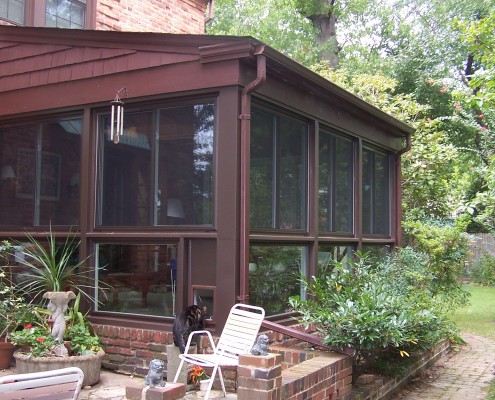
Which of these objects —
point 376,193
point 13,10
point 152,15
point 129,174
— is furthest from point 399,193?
point 13,10

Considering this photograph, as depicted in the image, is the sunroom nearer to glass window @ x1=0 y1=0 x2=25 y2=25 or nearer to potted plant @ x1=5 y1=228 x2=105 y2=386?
potted plant @ x1=5 y1=228 x2=105 y2=386

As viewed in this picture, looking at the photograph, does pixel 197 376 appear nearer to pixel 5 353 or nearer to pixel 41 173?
pixel 5 353

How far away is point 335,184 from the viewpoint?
24.0 feet

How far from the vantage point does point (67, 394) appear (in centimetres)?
295

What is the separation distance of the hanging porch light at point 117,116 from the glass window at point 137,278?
1160 mm

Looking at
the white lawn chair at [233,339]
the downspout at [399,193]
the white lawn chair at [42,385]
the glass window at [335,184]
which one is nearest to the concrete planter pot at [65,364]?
the white lawn chair at [233,339]

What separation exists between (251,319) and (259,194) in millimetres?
1435

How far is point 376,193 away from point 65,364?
523 centimetres

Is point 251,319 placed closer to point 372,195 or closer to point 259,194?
point 259,194

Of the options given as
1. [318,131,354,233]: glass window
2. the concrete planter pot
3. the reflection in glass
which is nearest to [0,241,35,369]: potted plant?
the concrete planter pot

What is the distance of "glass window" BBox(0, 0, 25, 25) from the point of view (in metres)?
8.57

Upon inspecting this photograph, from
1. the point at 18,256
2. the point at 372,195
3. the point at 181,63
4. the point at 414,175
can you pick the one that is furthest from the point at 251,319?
the point at 414,175

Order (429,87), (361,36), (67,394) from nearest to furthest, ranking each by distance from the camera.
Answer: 1. (67,394)
2. (429,87)
3. (361,36)

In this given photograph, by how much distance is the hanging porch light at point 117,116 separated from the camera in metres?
5.87
